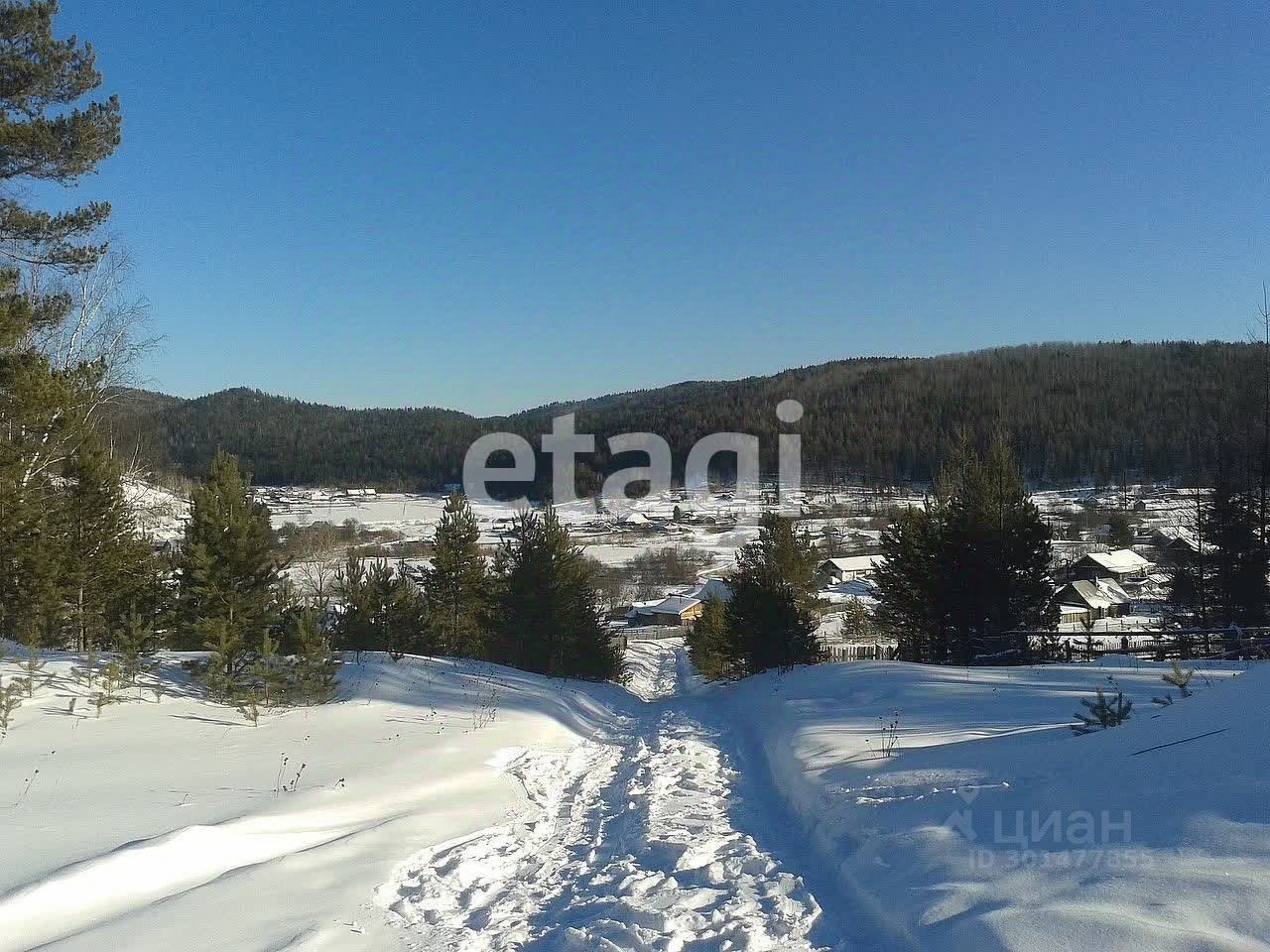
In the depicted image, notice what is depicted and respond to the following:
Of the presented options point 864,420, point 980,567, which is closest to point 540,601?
point 980,567

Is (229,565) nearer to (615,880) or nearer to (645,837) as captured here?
(645,837)

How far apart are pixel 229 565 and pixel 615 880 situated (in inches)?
368

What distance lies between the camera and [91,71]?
11992 millimetres

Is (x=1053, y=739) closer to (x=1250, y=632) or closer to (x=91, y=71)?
(x=1250, y=632)

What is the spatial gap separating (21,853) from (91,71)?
13.1 m

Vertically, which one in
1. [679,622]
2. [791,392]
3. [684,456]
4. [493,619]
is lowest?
[679,622]

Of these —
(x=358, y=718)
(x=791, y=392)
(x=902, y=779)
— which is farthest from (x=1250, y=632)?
(x=791, y=392)

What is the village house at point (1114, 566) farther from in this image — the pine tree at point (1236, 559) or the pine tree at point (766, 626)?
the pine tree at point (766, 626)

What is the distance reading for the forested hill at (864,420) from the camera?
Answer: 6219cm

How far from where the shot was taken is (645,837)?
500 cm

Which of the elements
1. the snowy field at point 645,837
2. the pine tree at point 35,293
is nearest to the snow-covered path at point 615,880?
the snowy field at point 645,837

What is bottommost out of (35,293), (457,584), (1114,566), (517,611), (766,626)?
(1114,566)

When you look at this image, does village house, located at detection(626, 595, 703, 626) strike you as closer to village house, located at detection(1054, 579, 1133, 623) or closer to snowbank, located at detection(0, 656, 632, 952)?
village house, located at detection(1054, 579, 1133, 623)

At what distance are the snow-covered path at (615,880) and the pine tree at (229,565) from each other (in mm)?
6227
